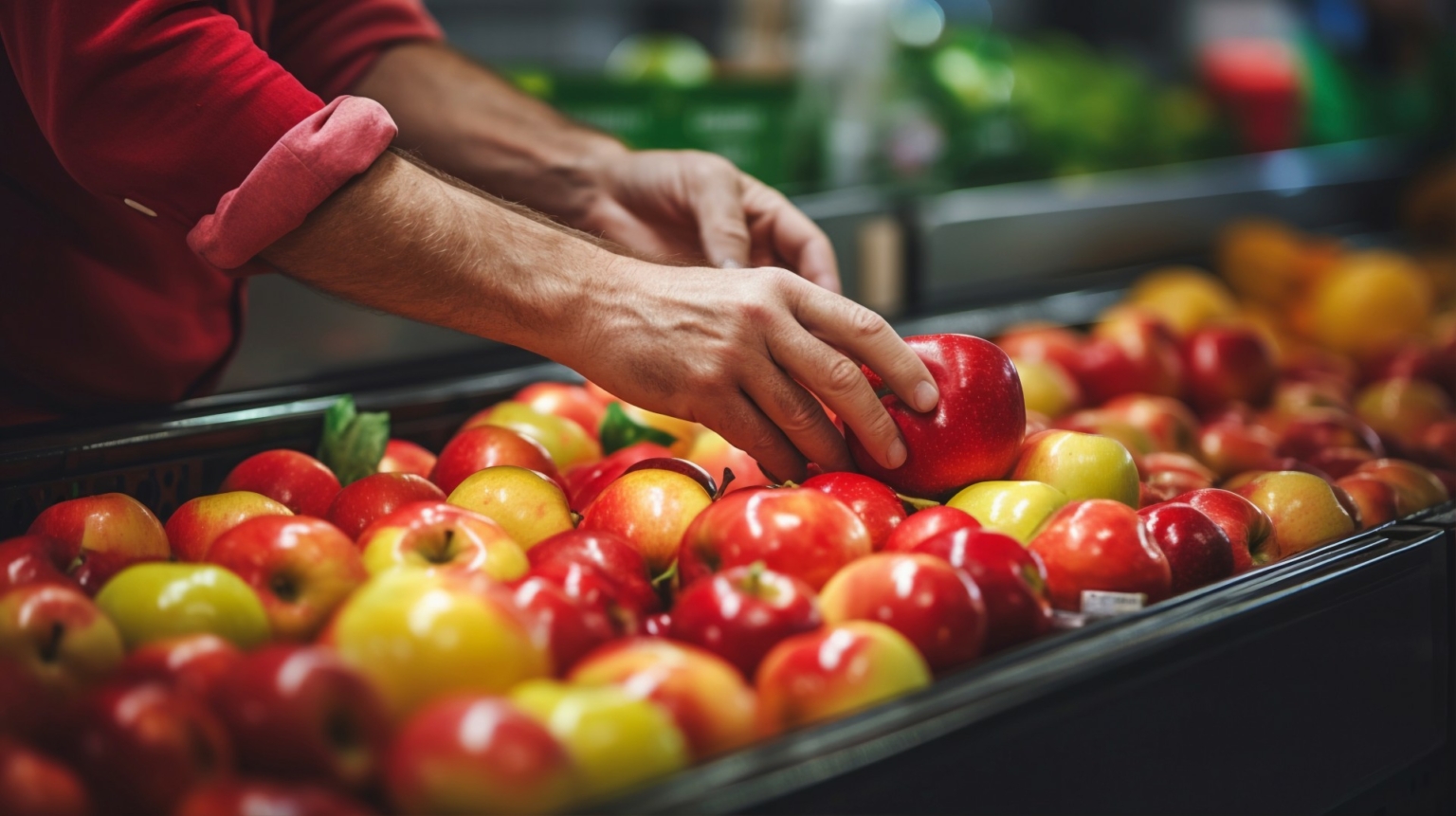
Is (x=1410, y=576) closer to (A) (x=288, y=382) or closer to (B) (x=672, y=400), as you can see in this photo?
(B) (x=672, y=400)

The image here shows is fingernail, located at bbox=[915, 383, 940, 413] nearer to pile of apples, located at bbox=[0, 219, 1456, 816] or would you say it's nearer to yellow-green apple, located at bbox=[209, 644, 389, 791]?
pile of apples, located at bbox=[0, 219, 1456, 816]

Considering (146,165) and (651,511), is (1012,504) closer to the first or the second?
(651,511)

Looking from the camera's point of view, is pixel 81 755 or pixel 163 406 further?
pixel 163 406

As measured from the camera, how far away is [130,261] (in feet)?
5.46

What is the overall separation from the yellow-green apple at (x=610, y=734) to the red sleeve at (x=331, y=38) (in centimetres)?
139

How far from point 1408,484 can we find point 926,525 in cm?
93

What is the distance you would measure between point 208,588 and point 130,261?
0.87 meters

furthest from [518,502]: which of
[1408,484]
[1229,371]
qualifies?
[1229,371]

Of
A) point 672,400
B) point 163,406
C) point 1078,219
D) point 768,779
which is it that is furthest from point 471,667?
point 1078,219

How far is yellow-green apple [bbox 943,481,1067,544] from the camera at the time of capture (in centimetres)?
126

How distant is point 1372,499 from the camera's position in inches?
64.2

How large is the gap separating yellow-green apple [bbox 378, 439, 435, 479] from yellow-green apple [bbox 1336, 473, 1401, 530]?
121 centimetres

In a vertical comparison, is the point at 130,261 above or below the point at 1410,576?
below

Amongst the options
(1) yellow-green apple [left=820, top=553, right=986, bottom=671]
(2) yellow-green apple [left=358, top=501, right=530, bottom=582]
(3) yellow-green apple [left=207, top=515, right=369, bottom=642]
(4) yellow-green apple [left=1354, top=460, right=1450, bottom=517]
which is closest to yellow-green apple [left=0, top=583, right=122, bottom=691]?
(3) yellow-green apple [left=207, top=515, right=369, bottom=642]
